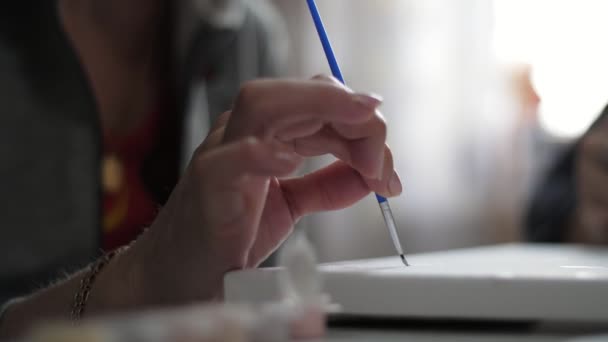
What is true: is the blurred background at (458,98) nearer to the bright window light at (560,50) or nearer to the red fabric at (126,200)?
the bright window light at (560,50)

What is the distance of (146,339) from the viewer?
25 cm

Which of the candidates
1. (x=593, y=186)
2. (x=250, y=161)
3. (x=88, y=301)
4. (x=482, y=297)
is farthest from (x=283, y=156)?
(x=593, y=186)

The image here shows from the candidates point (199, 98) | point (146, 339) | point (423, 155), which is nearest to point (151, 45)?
point (199, 98)

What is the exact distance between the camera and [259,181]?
1.60 ft

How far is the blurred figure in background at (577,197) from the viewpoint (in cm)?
110

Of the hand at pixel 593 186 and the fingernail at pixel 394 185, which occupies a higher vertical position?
the fingernail at pixel 394 185

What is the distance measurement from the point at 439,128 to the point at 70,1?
121 centimetres

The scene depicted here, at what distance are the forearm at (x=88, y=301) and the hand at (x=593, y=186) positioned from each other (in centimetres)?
80

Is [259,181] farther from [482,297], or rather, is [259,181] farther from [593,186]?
[593,186]

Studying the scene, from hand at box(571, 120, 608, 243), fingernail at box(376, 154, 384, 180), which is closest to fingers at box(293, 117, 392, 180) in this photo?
fingernail at box(376, 154, 384, 180)

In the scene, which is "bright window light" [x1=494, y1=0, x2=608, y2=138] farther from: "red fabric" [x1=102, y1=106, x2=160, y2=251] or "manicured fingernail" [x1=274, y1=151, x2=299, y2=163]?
"manicured fingernail" [x1=274, y1=151, x2=299, y2=163]

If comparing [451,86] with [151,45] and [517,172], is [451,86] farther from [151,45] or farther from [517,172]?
[151,45]

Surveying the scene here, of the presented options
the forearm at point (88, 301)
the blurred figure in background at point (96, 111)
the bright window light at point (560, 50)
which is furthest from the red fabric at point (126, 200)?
the bright window light at point (560, 50)

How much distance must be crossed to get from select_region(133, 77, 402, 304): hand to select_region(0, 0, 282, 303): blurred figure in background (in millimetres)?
488
